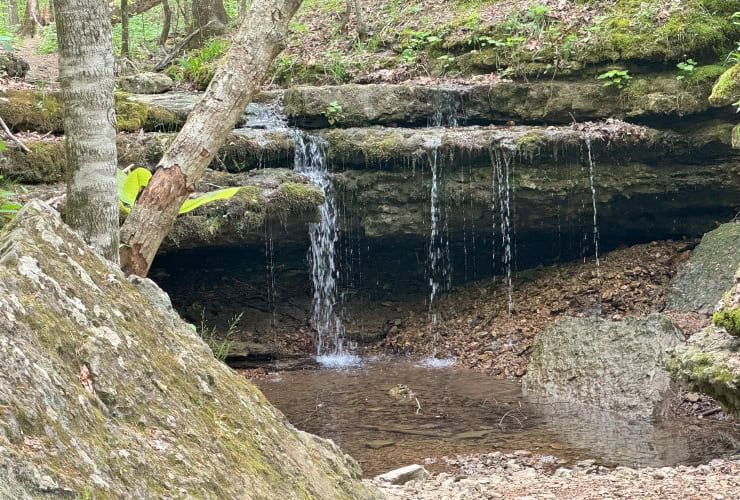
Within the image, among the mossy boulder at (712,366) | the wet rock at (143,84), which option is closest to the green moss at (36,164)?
the wet rock at (143,84)

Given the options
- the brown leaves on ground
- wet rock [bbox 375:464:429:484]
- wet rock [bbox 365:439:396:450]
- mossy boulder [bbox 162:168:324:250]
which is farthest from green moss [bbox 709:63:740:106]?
wet rock [bbox 375:464:429:484]

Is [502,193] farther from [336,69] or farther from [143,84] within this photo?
[143,84]

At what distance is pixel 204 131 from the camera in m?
4.48

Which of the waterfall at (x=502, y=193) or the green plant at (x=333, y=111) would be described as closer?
the waterfall at (x=502, y=193)

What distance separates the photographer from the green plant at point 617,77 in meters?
9.33

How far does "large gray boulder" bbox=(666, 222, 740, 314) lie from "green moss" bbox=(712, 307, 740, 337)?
4.73 metres

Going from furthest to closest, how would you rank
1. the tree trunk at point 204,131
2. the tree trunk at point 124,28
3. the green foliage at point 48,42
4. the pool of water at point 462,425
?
1. the green foliage at point 48,42
2. the tree trunk at point 124,28
3. the pool of water at point 462,425
4. the tree trunk at point 204,131

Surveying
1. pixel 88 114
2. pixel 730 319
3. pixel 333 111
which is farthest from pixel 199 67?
pixel 730 319

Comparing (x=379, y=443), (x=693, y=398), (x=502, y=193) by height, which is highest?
(x=502, y=193)

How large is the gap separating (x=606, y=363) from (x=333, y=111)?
472 centimetres

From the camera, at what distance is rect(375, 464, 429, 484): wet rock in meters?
4.78

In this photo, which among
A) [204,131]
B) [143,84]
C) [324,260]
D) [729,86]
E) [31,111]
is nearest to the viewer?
[204,131]

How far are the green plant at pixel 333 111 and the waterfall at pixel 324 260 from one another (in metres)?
0.47

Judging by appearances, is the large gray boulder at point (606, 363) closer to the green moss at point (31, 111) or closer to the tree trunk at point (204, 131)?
the tree trunk at point (204, 131)
